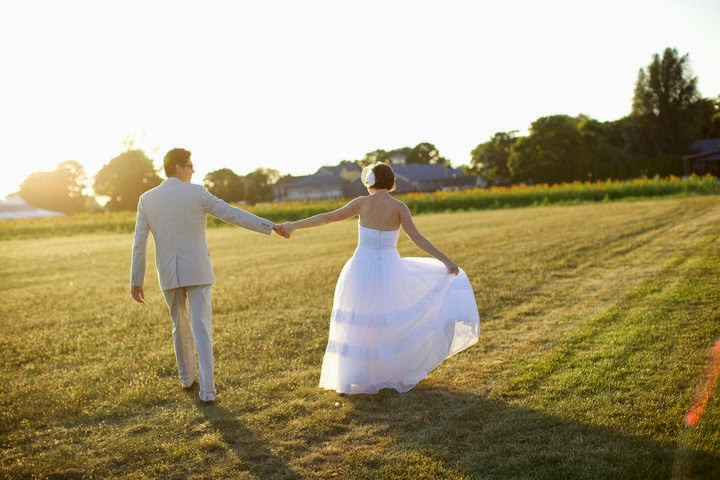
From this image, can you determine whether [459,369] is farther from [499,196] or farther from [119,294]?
[499,196]

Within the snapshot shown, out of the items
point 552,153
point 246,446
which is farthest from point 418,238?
point 552,153

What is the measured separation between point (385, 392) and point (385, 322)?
76cm

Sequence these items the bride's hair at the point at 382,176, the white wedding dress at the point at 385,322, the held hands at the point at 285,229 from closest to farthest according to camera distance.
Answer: the white wedding dress at the point at 385,322 → the bride's hair at the point at 382,176 → the held hands at the point at 285,229

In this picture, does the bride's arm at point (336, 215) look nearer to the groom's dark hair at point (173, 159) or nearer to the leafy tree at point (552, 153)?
the groom's dark hair at point (173, 159)

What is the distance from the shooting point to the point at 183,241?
6.37 m

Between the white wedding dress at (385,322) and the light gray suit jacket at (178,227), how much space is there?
147cm

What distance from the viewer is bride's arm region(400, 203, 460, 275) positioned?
6570 mm

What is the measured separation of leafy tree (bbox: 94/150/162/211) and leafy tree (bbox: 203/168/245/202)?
976 cm

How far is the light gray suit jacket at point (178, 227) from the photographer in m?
6.30

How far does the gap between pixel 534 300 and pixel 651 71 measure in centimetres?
9332

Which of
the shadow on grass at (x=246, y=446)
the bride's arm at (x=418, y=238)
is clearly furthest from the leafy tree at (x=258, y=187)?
the shadow on grass at (x=246, y=446)

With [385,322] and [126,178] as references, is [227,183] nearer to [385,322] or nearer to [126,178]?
[126,178]

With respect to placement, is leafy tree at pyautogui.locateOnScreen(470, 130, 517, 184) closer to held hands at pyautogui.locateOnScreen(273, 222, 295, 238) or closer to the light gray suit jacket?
held hands at pyautogui.locateOnScreen(273, 222, 295, 238)

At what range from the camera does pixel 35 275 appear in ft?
62.1
